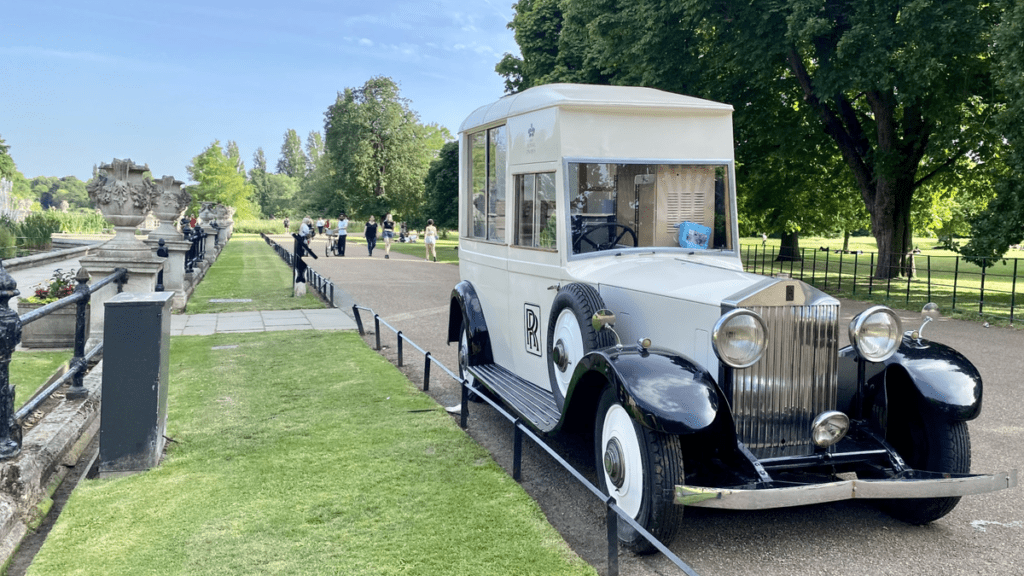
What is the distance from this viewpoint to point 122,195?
38.1 ft

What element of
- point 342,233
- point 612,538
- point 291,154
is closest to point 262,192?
point 291,154

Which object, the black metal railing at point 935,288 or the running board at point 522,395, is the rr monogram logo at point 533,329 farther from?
the black metal railing at point 935,288

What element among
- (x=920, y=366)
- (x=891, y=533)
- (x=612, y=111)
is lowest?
(x=891, y=533)

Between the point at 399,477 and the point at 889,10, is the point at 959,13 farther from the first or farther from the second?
the point at 399,477

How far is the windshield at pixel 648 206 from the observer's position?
243 inches

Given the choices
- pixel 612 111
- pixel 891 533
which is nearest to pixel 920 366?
pixel 891 533

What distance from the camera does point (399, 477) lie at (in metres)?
5.66

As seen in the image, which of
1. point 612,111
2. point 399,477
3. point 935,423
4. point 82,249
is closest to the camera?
point 935,423

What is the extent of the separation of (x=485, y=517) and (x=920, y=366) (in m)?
2.80

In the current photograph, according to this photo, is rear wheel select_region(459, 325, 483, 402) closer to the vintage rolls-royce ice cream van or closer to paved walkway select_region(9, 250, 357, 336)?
the vintage rolls-royce ice cream van

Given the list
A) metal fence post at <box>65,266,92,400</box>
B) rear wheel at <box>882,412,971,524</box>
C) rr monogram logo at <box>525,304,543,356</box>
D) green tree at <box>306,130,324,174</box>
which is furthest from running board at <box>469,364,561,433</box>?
green tree at <box>306,130,324,174</box>

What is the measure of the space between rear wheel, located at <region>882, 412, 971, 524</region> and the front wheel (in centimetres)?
166

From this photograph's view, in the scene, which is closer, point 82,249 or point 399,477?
point 399,477

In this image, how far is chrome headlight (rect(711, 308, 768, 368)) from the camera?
14.3 feet
